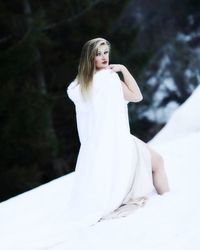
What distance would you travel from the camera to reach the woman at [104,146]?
3.20 m

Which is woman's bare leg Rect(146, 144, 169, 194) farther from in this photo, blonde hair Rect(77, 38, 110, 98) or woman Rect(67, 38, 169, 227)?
blonde hair Rect(77, 38, 110, 98)

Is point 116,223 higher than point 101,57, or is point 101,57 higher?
point 101,57

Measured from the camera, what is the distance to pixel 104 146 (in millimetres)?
3242

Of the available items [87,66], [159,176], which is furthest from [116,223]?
[87,66]

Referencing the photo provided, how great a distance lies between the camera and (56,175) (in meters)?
9.25

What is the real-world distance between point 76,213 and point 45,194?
3.30ft

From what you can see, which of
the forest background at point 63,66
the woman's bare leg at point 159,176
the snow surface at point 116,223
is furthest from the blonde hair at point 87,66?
the forest background at point 63,66

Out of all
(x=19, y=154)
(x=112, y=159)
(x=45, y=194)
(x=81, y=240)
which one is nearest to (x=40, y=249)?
(x=81, y=240)

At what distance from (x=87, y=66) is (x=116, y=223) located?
3.35 feet

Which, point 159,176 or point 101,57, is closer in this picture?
point 101,57

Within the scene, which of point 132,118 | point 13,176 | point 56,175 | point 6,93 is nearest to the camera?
point 6,93

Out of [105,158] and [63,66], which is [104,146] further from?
[63,66]

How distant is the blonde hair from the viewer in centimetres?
323

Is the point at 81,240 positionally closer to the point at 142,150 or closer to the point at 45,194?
the point at 142,150
